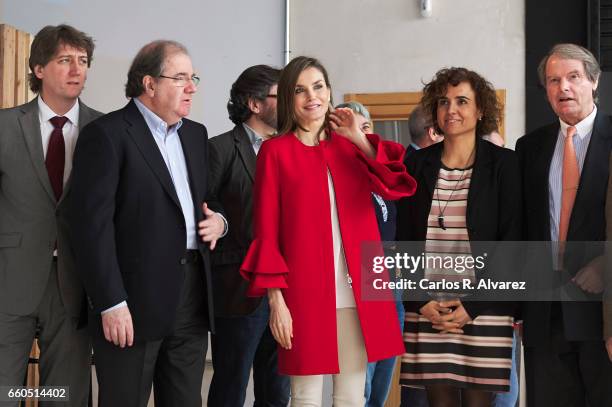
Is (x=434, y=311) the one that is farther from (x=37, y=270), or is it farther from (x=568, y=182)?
(x=37, y=270)

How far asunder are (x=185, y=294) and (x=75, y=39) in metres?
1.13

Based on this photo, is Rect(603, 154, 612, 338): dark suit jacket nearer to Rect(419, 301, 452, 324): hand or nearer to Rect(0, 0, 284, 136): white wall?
Rect(419, 301, 452, 324): hand

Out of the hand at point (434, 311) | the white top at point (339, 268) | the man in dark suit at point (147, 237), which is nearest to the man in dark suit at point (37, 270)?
the man in dark suit at point (147, 237)

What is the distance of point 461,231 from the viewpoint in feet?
8.95

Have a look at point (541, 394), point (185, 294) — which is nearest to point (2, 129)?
point (185, 294)

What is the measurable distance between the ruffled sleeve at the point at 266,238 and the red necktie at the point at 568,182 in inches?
40.4

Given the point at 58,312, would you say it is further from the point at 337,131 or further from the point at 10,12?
the point at 10,12

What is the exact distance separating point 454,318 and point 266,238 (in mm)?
755

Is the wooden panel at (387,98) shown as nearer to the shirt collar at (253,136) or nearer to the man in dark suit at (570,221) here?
the shirt collar at (253,136)

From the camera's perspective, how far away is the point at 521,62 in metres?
5.84

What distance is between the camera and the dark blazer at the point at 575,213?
2.69 meters

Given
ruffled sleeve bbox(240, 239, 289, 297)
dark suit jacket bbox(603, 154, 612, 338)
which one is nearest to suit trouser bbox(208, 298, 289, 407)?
ruffled sleeve bbox(240, 239, 289, 297)

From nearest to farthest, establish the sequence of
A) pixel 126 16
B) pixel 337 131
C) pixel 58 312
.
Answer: pixel 337 131, pixel 58 312, pixel 126 16

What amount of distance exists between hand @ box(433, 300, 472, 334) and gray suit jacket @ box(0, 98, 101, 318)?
1.36 m
